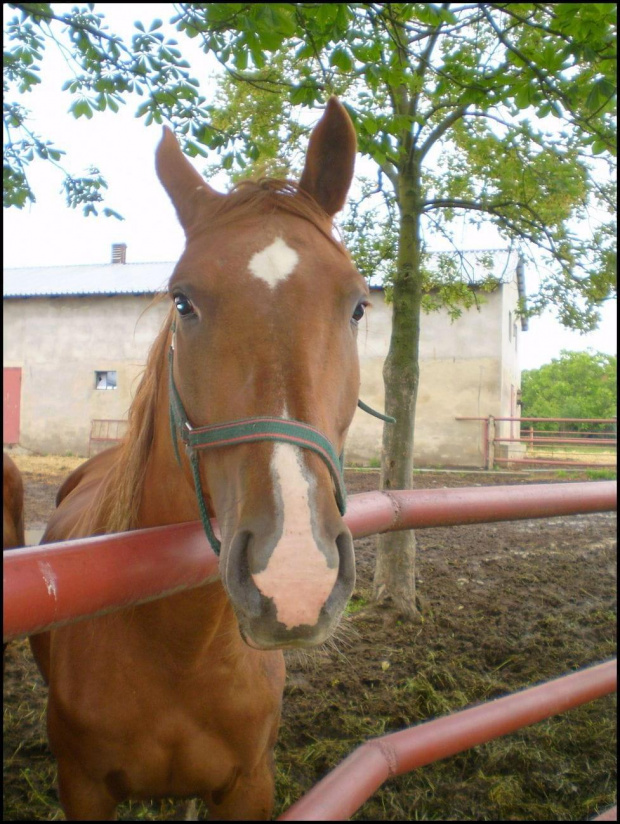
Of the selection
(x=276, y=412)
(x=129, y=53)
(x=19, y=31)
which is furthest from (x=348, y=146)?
(x=19, y=31)

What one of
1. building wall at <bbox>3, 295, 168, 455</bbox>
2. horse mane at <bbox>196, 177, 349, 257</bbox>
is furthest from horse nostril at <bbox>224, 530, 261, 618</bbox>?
building wall at <bbox>3, 295, 168, 455</bbox>

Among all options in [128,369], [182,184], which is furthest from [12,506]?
[128,369]

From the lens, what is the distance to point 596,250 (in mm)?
6113

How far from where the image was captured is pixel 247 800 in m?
1.87

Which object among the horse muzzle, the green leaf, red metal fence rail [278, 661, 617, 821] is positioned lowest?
red metal fence rail [278, 661, 617, 821]

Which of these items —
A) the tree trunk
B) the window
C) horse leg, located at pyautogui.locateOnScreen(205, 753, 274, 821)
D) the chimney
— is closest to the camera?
horse leg, located at pyautogui.locateOnScreen(205, 753, 274, 821)

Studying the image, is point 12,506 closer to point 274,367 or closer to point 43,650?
point 43,650

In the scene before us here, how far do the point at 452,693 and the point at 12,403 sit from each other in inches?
764

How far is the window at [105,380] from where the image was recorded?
19.3 meters

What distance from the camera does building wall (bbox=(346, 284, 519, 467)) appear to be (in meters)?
16.3

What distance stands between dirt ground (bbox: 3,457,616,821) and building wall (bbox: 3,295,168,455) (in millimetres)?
14549

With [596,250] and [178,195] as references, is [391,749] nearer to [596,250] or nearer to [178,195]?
[178,195]

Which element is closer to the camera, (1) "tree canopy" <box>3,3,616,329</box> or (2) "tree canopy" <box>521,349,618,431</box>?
(1) "tree canopy" <box>3,3,616,329</box>

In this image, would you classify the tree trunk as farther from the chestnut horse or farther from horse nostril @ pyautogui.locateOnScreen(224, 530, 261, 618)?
horse nostril @ pyautogui.locateOnScreen(224, 530, 261, 618)
